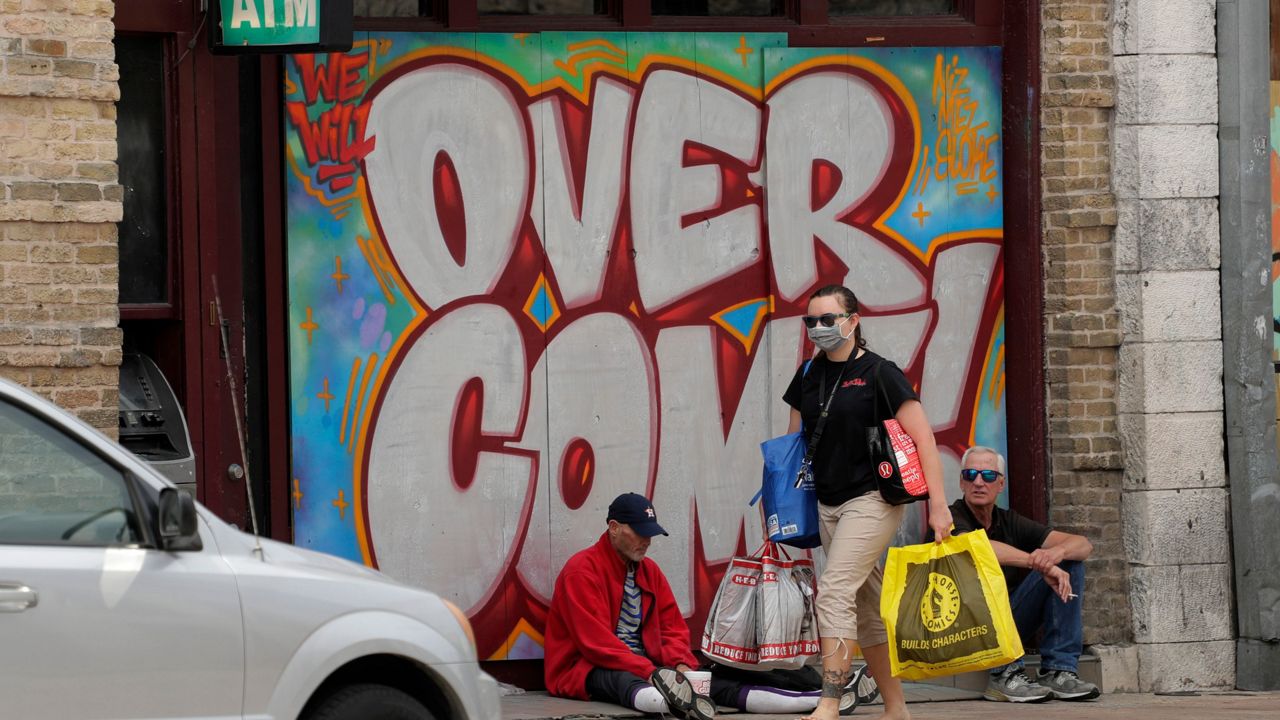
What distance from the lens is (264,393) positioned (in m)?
9.02

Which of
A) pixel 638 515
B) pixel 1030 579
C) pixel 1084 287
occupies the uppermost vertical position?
pixel 1084 287

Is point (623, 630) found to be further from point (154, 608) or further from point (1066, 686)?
point (154, 608)

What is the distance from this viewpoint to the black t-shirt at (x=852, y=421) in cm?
804

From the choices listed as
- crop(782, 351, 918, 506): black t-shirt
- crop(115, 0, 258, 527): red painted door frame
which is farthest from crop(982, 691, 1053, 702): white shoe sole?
crop(115, 0, 258, 527): red painted door frame

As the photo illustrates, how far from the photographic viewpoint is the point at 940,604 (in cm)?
809

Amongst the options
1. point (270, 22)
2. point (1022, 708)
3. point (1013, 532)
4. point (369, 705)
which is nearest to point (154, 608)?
point (369, 705)

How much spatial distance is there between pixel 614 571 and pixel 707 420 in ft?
3.56

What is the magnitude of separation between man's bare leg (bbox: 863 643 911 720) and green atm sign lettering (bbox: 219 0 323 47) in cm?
350

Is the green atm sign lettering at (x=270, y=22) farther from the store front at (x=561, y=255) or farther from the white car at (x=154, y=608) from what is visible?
the white car at (x=154, y=608)

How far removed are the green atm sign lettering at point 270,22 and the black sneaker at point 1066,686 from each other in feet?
15.2

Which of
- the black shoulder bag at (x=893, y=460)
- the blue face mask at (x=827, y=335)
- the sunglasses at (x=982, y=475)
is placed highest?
the blue face mask at (x=827, y=335)

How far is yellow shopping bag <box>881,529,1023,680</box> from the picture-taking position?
805 cm

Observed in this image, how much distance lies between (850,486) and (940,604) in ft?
2.05

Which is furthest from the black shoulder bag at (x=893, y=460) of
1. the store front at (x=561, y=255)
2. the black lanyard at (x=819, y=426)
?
the store front at (x=561, y=255)
